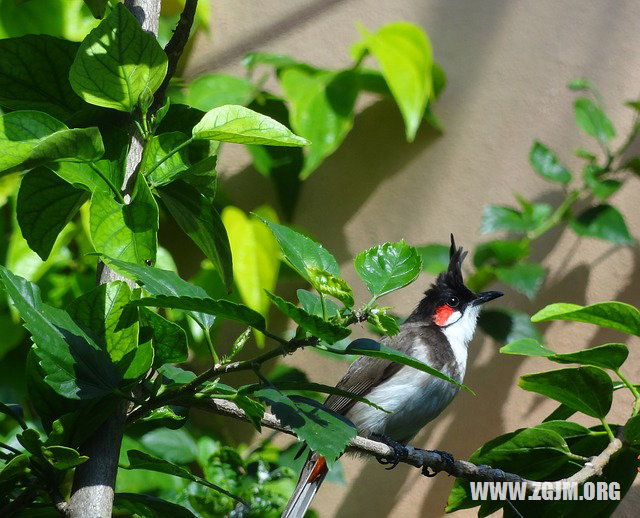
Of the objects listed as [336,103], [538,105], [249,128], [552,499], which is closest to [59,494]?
[249,128]

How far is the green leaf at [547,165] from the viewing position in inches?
79.1

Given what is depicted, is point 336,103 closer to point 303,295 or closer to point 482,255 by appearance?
point 482,255

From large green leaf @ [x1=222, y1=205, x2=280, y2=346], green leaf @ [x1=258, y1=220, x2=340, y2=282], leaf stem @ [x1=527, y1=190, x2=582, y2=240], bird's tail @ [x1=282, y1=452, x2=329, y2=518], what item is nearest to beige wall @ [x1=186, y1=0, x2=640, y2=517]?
leaf stem @ [x1=527, y1=190, x2=582, y2=240]

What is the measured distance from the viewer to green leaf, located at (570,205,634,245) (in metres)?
1.93

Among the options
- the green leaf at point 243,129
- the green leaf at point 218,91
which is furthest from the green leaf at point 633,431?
the green leaf at point 218,91

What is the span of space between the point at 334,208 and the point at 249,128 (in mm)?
1516

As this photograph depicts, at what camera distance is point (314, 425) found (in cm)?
64

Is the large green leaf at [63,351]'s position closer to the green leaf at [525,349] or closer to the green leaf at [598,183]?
the green leaf at [525,349]

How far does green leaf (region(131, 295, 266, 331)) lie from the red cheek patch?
142 cm

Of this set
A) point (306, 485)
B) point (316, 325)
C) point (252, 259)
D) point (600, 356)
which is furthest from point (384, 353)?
point (252, 259)

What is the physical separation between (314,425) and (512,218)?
4.72ft

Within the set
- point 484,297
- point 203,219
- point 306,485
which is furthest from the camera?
point 484,297

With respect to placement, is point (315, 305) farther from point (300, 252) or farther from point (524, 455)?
point (524, 455)

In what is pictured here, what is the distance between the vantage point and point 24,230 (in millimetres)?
763
